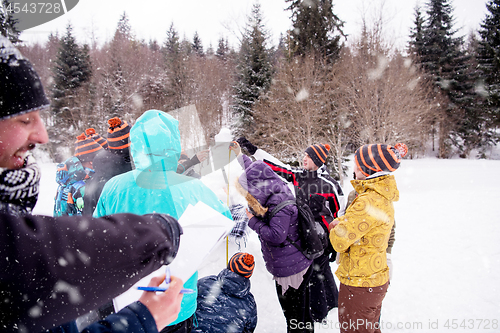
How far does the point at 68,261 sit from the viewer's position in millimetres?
535

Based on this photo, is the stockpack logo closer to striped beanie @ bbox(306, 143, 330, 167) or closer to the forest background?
striped beanie @ bbox(306, 143, 330, 167)

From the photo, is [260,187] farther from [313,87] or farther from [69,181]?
[313,87]

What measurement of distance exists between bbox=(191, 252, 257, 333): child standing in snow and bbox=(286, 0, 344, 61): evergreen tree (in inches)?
661

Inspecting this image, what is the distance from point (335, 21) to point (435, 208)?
47.1ft

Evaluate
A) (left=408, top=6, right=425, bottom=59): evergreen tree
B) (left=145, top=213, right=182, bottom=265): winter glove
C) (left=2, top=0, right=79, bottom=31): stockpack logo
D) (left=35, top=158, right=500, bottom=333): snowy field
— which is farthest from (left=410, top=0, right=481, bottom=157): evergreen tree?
(left=145, top=213, right=182, bottom=265): winter glove

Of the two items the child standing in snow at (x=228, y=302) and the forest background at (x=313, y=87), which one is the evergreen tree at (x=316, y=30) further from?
the child standing in snow at (x=228, y=302)

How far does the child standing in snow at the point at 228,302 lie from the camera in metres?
2.28

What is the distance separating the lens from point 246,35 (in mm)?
19422

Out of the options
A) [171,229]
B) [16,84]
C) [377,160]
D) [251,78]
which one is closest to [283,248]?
[377,160]

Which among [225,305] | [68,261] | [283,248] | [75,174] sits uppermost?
[68,261]

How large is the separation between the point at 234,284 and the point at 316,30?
1846 centimetres

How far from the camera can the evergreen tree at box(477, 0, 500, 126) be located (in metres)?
22.3

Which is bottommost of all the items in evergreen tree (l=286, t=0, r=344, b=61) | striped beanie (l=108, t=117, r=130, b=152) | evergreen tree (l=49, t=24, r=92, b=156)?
striped beanie (l=108, t=117, r=130, b=152)

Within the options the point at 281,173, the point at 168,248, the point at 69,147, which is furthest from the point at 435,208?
the point at 69,147
